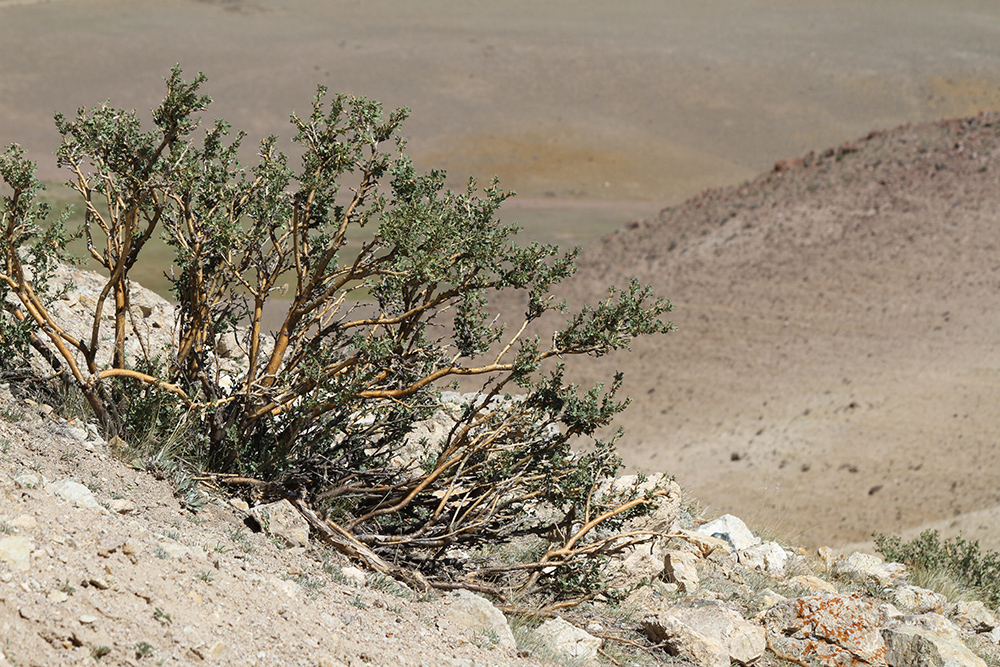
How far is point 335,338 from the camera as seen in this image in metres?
5.22

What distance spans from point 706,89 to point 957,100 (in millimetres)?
9687

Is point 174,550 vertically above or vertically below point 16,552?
below

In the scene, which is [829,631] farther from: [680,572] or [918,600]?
[918,600]

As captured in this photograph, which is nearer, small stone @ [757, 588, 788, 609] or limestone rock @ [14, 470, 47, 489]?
limestone rock @ [14, 470, 47, 489]

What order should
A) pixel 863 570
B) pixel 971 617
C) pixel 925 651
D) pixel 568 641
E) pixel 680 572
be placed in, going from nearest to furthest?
1. pixel 568 641
2. pixel 925 651
3. pixel 680 572
4. pixel 971 617
5. pixel 863 570

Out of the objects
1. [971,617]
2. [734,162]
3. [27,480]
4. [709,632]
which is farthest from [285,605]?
[734,162]

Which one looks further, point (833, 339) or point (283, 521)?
point (833, 339)

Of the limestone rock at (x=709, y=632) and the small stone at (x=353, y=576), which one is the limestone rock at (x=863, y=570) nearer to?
the limestone rock at (x=709, y=632)

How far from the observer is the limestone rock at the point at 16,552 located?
3295 mm

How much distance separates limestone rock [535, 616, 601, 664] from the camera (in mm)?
4441

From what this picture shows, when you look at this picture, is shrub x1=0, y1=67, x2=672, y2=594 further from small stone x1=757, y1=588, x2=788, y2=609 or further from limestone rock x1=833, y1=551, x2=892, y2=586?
limestone rock x1=833, y1=551, x2=892, y2=586

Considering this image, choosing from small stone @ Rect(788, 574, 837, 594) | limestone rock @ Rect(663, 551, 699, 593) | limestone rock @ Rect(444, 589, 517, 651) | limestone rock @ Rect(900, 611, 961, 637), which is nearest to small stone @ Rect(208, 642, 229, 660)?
limestone rock @ Rect(444, 589, 517, 651)

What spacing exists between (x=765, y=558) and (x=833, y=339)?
8182 millimetres

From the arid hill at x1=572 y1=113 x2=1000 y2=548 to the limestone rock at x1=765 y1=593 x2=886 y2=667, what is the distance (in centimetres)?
420
